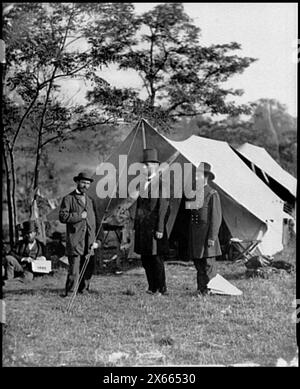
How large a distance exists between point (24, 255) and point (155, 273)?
1762mm

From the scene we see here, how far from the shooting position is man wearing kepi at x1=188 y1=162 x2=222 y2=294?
21.4 feet

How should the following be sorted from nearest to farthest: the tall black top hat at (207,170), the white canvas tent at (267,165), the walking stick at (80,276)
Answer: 1. the walking stick at (80,276)
2. the tall black top hat at (207,170)
3. the white canvas tent at (267,165)

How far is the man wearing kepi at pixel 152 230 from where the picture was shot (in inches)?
252

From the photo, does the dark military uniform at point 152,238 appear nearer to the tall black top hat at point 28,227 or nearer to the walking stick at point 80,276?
the walking stick at point 80,276

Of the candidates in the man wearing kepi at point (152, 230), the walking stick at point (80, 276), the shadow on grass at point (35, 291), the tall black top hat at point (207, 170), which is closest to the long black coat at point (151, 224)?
the man wearing kepi at point (152, 230)

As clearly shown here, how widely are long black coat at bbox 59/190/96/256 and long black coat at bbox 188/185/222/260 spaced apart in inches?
46.1

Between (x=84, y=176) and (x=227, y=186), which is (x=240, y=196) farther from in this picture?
(x=84, y=176)

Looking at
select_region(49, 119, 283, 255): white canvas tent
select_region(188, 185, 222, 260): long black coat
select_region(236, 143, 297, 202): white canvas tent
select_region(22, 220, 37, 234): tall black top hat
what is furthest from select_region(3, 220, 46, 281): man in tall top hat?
select_region(236, 143, 297, 202): white canvas tent

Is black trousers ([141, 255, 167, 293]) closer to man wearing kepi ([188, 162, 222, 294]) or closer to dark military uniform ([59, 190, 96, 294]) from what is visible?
man wearing kepi ([188, 162, 222, 294])

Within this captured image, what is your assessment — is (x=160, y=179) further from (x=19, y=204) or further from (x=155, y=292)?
(x=19, y=204)

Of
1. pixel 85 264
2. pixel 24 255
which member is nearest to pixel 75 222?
pixel 85 264

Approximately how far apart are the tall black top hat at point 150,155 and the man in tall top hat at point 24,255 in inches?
62.6

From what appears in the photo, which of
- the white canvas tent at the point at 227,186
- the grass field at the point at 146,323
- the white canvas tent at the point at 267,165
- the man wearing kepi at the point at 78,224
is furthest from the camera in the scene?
the white canvas tent at the point at 267,165

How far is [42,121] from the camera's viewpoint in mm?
6414
